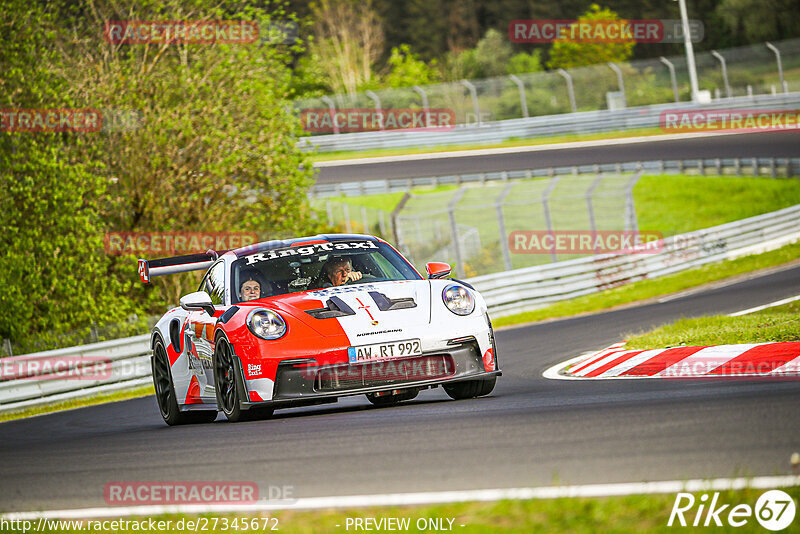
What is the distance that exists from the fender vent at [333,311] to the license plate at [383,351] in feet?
1.04

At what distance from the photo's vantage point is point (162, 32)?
22.3 m

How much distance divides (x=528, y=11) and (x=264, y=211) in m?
69.1

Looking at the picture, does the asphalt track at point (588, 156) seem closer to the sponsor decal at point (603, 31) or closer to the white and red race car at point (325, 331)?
the white and red race car at point (325, 331)

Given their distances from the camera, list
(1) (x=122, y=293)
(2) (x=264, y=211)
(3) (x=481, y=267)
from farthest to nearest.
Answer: (3) (x=481, y=267)
(2) (x=264, y=211)
(1) (x=122, y=293)

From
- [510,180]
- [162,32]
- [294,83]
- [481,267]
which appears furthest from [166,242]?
[294,83]

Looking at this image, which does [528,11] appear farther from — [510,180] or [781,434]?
[781,434]

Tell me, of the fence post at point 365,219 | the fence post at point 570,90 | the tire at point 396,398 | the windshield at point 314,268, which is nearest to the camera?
the windshield at point 314,268

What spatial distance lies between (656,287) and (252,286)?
14355 millimetres

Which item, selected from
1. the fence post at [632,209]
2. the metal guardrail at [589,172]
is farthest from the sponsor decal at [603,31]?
the fence post at [632,209]

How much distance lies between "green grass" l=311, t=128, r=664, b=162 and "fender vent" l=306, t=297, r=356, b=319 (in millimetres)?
33162

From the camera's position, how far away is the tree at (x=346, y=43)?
6688cm

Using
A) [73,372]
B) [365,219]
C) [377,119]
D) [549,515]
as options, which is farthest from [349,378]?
[377,119]

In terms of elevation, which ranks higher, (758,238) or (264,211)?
(264,211)

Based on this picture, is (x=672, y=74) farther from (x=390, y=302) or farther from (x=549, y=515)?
(x=549, y=515)
